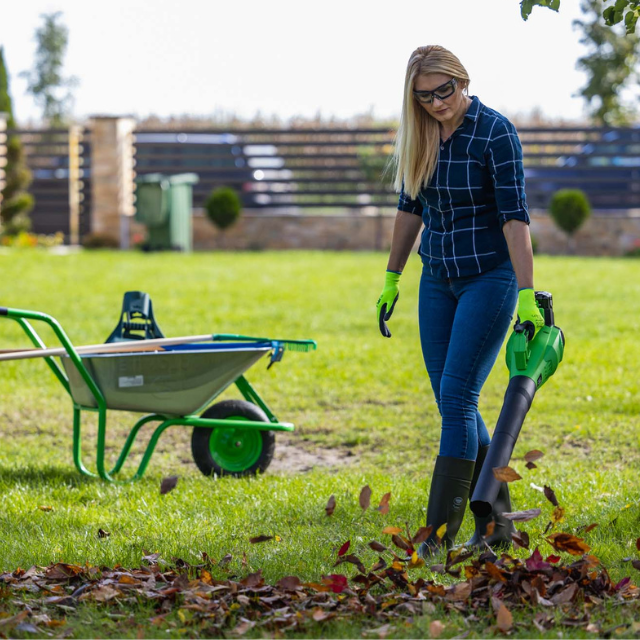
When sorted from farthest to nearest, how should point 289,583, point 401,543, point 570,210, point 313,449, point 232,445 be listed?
point 570,210 → point 313,449 → point 232,445 → point 401,543 → point 289,583

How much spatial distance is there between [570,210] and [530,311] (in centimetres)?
1571

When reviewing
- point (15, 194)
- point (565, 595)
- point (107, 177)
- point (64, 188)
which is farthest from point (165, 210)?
point (565, 595)

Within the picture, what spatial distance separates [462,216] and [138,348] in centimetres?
190

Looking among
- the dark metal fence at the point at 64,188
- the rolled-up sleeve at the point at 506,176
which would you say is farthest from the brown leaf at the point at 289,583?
the dark metal fence at the point at 64,188

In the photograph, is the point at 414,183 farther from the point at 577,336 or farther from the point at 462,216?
the point at 577,336

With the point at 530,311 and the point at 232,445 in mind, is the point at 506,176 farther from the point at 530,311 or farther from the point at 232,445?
the point at 232,445

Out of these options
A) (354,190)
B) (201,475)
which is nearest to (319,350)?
(201,475)

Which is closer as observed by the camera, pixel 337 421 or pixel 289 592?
pixel 289 592

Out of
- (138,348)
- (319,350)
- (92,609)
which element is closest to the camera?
(92,609)

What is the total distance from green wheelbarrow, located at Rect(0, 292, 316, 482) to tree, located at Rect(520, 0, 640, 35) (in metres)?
1.83

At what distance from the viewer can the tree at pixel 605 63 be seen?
71.2 feet

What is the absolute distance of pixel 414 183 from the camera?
10.8 feet

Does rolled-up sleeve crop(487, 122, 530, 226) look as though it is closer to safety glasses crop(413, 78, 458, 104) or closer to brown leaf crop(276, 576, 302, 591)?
safety glasses crop(413, 78, 458, 104)

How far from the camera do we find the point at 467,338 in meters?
3.23
